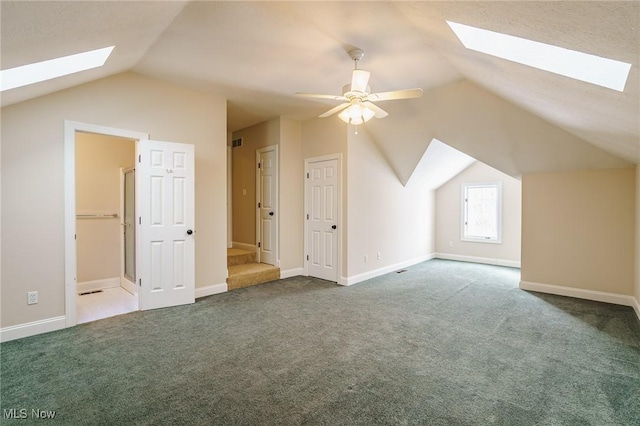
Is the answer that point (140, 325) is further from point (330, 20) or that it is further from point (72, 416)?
point (330, 20)

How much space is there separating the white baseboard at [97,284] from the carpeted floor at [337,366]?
5.20 feet

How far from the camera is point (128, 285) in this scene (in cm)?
455

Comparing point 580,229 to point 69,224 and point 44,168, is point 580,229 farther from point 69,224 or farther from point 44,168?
point 44,168

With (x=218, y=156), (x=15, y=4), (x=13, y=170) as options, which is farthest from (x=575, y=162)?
(x=13, y=170)

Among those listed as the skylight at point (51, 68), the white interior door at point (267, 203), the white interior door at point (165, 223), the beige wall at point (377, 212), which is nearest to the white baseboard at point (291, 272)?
the white interior door at point (267, 203)

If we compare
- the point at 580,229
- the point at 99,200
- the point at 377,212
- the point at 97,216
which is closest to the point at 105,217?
the point at 97,216

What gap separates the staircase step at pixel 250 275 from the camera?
15.2 ft

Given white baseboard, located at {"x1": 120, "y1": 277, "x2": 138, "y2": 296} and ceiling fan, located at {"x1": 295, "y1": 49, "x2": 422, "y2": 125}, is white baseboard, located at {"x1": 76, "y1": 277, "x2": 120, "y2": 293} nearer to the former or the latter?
white baseboard, located at {"x1": 120, "y1": 277, "x2": 138, "y2": 296}

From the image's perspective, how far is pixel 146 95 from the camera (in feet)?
12.1

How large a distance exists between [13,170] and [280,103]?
316 centimetres

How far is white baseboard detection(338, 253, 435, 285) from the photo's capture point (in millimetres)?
4926

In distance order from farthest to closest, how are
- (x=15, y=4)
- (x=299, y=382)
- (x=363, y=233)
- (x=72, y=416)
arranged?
(x=363, y=233), (x=299, y=382), (x=72, y=416), (x=15, y=4)

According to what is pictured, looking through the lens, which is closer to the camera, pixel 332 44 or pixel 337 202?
pixel 332 44

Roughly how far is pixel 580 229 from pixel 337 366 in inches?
164
